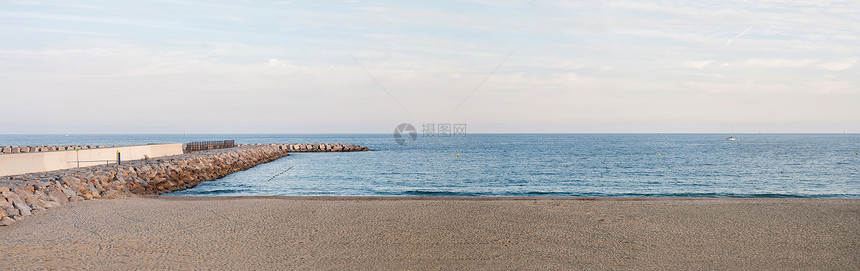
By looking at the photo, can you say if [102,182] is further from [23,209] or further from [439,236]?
[439,236]

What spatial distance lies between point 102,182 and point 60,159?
21.0 ft

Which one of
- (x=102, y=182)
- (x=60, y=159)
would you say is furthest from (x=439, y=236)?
(x=60, y=159)

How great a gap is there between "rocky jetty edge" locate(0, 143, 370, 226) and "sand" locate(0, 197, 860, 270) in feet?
2.09

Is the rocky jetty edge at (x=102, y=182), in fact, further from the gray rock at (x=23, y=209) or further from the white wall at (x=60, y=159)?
the white wall at (x=60, y=159)

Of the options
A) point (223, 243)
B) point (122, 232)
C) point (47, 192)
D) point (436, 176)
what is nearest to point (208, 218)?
point (122, 232)

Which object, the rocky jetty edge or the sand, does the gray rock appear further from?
the sand

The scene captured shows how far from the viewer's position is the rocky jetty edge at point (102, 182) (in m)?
11.9

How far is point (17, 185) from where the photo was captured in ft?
43.9

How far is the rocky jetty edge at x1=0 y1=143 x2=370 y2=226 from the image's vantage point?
39.1 feet

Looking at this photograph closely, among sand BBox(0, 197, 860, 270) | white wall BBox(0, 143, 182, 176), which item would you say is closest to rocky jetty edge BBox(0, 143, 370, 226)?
sand BBox(0, 197, 860, 270)

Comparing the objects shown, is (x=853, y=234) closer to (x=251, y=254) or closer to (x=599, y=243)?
(x=599, y=243)

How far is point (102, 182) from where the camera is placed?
17.1 m

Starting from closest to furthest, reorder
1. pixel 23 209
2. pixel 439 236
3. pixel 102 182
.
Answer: pixel 439 236 → pixel 23 209 → pixel 102 182

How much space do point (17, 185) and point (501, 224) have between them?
1147 cm
